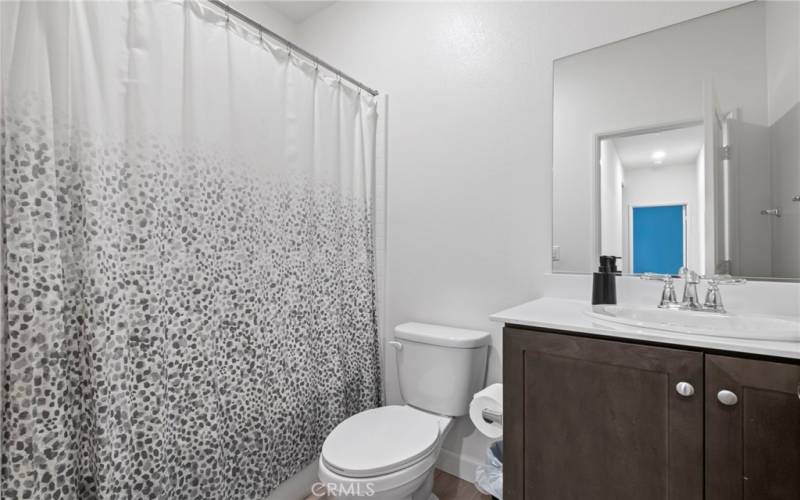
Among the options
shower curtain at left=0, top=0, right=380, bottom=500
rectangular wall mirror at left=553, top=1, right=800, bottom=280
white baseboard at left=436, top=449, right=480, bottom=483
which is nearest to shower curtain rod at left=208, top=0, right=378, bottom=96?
shower curtain at left=0, top=0, right=380, bottom=500

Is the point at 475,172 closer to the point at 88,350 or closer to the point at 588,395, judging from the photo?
the point at 588,395

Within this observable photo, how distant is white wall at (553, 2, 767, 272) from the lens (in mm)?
1197

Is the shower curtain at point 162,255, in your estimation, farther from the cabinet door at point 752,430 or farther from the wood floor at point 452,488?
the cabinet door at point 752,430

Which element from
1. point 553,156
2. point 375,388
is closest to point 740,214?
point 553,156

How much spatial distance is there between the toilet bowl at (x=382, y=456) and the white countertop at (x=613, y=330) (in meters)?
0.61

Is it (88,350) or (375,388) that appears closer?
(88,350)

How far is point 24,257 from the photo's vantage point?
897 millimetres

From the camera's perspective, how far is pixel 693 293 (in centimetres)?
117

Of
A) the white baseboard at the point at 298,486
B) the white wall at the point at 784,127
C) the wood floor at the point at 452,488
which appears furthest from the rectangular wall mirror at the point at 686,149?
the white baseboard at the point at 298,486

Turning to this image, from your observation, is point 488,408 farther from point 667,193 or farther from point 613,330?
point 667,193

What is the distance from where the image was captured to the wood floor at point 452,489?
1.64 metres

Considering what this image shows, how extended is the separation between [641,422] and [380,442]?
2.80ft

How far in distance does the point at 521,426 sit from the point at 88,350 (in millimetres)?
1260

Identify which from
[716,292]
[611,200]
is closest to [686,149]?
[611,200]
